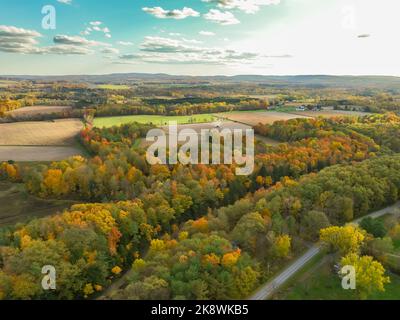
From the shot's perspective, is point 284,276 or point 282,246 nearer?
point 284,276

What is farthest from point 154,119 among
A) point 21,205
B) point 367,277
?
point 367,277

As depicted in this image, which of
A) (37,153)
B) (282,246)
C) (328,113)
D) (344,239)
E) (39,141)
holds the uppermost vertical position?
(328,113)

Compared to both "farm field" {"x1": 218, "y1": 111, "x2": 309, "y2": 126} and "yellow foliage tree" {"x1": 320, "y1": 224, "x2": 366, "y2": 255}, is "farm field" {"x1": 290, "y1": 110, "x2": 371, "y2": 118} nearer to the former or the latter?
"farm field" {"x1": 218, "y1": 111, "x2": 309, "y2": 126}

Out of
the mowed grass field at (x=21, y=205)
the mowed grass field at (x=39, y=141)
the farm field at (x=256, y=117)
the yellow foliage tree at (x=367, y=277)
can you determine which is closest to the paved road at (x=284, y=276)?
the yellow foliage tree at (x=367, y=277)

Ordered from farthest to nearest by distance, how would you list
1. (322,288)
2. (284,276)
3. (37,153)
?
(37,153) < (284,276) < (322,288)

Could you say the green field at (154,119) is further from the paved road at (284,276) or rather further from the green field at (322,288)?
the green field at (322,288)

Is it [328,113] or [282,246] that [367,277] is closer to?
[282,246]
